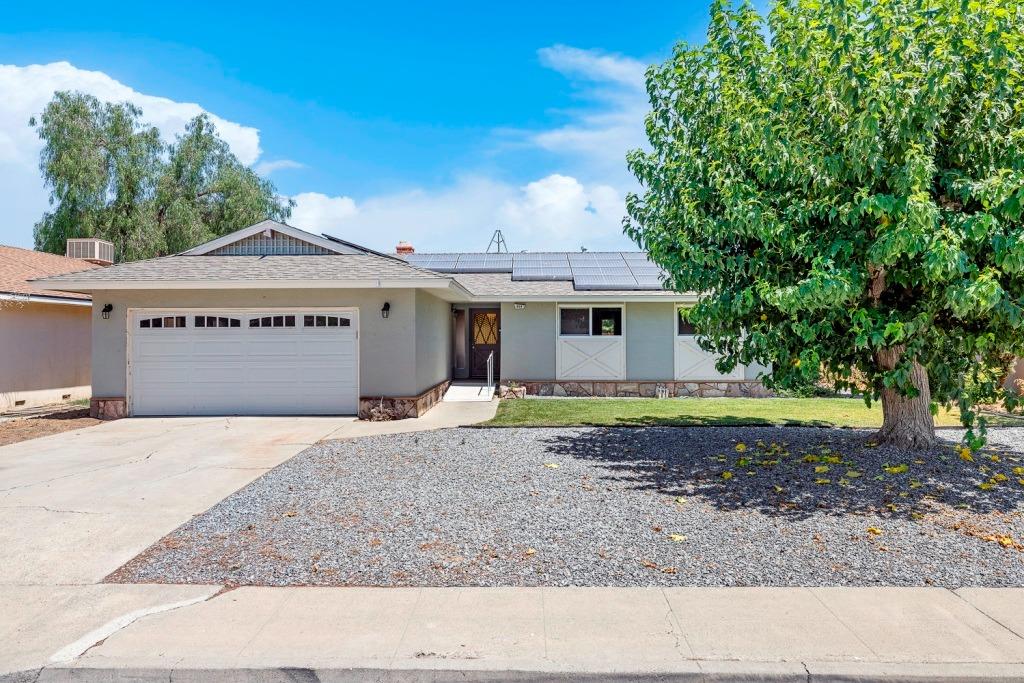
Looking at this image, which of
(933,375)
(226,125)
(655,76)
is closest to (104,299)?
(655,76)

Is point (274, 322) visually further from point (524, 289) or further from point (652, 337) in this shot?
point (652, 337)

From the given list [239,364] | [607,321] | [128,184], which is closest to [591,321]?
[607,321]

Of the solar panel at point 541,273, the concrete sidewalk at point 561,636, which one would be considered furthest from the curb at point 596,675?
the solar panel at point 541,273

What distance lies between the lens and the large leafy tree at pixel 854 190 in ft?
16.6

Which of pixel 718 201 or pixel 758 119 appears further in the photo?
pixel 718 201

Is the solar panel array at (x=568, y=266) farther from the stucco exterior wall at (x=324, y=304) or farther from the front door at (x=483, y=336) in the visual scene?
the stucco exterior wall at (x=324, y=304)

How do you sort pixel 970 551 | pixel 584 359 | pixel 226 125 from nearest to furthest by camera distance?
pixel 970 551
pixel 584 359
pixel 226 125

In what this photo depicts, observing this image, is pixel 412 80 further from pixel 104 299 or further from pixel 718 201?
pixel 718 201

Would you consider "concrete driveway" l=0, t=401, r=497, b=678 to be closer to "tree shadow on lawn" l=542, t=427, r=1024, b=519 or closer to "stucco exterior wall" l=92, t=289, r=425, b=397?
"stucco exterior wall" l=92, t=289, r=425, b=397

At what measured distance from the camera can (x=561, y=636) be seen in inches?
125

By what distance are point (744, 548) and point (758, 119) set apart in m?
4.23

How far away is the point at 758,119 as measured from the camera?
6.06m

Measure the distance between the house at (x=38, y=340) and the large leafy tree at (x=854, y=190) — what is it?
1271 centimetres

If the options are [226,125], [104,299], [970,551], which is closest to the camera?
[970,551]
